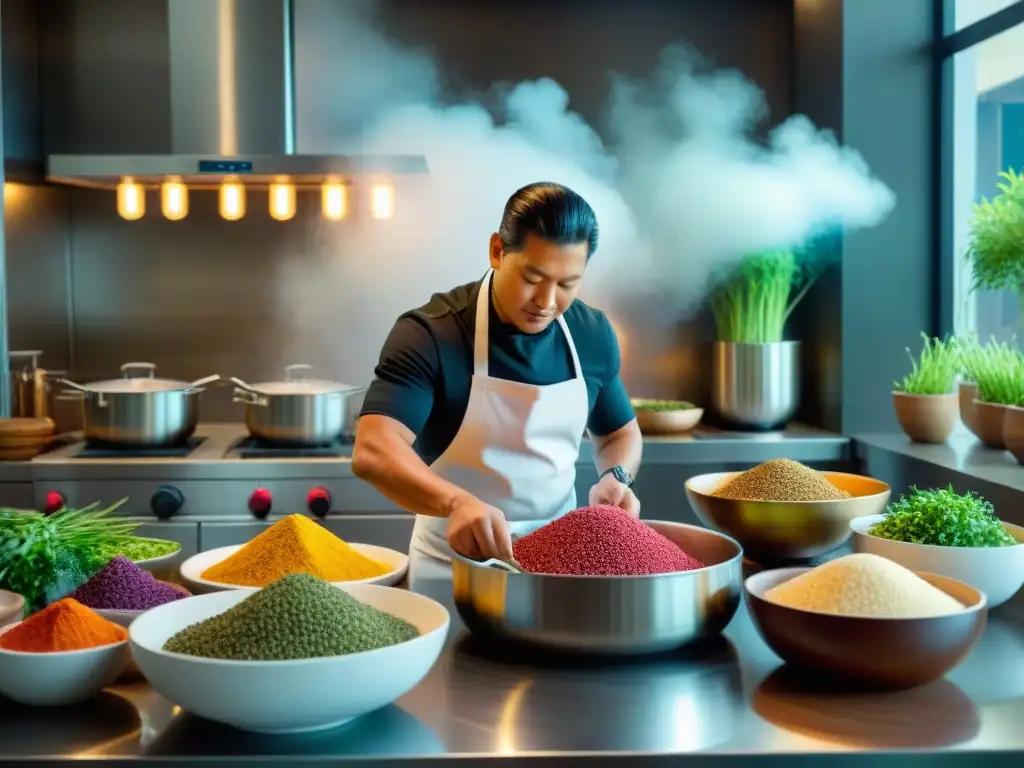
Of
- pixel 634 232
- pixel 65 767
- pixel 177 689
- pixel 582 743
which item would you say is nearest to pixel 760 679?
pixel 582 743

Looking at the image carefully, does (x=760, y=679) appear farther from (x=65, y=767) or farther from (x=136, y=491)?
(x=136, y=491)

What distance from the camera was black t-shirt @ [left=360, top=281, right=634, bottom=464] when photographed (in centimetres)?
222

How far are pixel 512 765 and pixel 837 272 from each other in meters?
2.89

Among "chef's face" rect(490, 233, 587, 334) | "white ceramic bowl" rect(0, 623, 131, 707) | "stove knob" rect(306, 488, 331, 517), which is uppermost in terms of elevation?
"chef's face" rect(490, 233, 587, 334)

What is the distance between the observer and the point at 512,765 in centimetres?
127

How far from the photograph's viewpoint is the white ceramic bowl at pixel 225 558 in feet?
5.82

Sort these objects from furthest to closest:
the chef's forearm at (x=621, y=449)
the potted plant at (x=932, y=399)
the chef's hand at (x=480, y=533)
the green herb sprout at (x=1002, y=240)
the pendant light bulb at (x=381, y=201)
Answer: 1. the pendant light bulb at (x=381, y=201)
2. the potted plant at (x=932, y=399)
3. the green herb sprout at (x=1002, y=240)
4. the chef's forearm at (x=621, y=449)
5. the chef's hand at (x=480, y=533)

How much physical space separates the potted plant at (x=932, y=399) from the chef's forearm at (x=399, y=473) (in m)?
1.83

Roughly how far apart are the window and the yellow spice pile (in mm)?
2282

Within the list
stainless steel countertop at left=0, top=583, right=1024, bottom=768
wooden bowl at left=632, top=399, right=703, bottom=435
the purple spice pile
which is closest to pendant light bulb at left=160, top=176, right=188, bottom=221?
wooden bowl at left=632, top=399, right=703, bottom=435

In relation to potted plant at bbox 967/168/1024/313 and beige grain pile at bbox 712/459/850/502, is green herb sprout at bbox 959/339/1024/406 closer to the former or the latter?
potted plant at bbox 967/168/1024/313

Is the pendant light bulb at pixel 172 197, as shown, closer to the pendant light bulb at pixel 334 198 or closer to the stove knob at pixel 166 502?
the pendant light bulb at pixel 334 198

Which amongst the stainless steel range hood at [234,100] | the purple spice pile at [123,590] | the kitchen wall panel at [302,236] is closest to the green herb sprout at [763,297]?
the kitchen wall panel at [302,236]

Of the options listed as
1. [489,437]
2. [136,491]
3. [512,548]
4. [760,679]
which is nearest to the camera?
[760,679]
